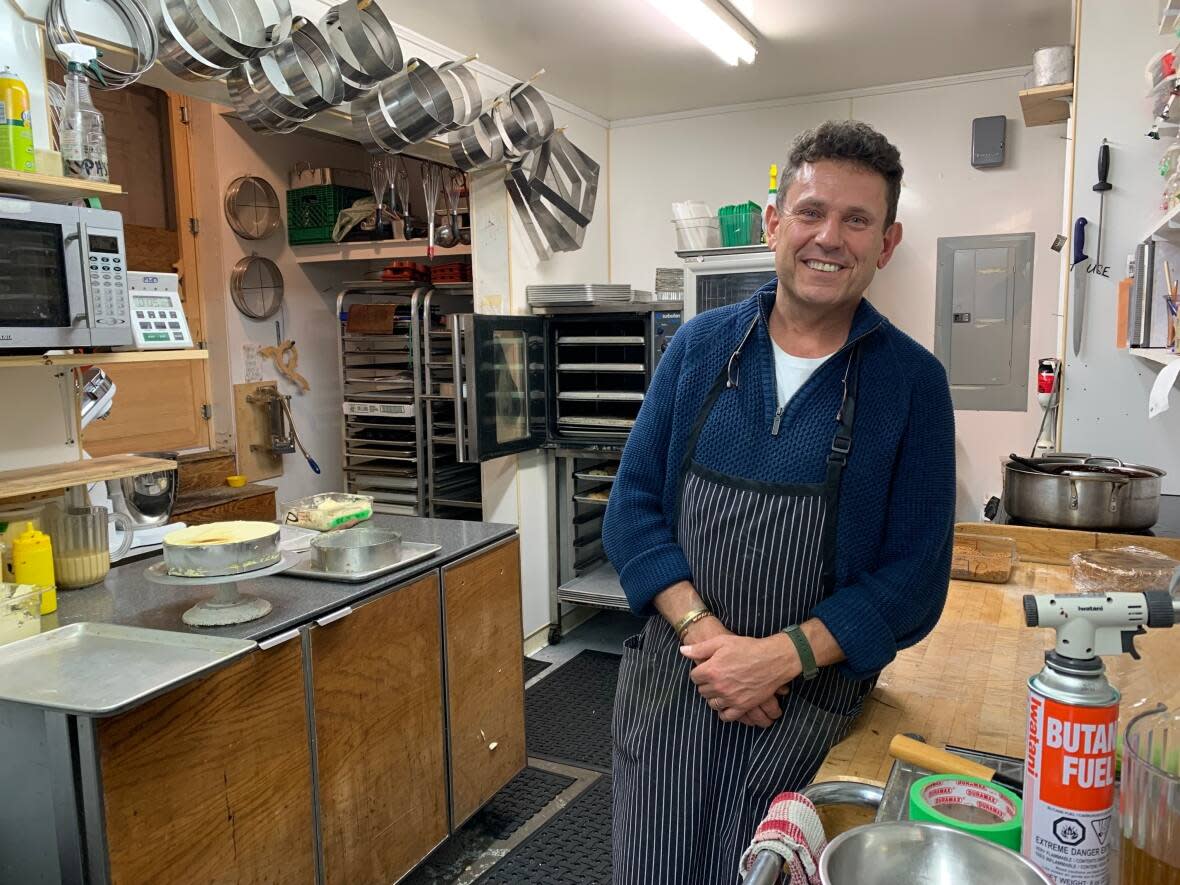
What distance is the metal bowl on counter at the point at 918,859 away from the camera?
639 mm

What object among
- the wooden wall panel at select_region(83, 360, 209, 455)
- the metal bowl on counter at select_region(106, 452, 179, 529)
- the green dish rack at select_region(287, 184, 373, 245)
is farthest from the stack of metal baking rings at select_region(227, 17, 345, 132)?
the green dish rack at select_region(287, 184, 373, 245)

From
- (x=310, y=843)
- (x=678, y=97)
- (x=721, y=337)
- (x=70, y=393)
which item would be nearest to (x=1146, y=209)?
(x=721, y=337)

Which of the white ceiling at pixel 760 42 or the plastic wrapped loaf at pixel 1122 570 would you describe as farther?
the white ceiling at pixel 760 42

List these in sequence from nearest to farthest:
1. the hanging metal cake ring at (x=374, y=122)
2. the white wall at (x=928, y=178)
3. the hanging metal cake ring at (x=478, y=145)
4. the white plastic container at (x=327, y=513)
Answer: the white plastic container at (x=327, y=513) → the hanging metal cake ring at (x=374, y=122) → the hanging metal cake ring at (x=478, y=145) → the white wall at (x=928, y=178)

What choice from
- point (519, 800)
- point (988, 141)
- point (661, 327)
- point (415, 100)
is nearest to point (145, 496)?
point (519, 800)

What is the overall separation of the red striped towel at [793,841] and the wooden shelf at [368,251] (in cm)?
356

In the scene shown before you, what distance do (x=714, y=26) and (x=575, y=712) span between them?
8.73ft

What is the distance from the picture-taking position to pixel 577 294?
394 centimetres

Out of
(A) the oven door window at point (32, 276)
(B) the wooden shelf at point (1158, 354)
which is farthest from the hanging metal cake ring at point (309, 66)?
(B) the wooden shelf at point (1158, 354)

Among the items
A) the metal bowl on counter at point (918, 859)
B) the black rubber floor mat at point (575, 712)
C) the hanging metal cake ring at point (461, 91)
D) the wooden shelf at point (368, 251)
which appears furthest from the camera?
the wooden shelf at point (368, 251)

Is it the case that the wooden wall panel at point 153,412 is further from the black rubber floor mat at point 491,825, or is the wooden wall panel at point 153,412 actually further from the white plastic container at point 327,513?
the black rubber floor mat at point 491,825

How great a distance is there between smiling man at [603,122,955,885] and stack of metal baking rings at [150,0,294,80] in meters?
1.77

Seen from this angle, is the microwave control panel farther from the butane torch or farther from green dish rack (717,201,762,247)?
green dish rack (717,201,762,247)

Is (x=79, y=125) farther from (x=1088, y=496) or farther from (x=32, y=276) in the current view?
(x=1088, y=496)
